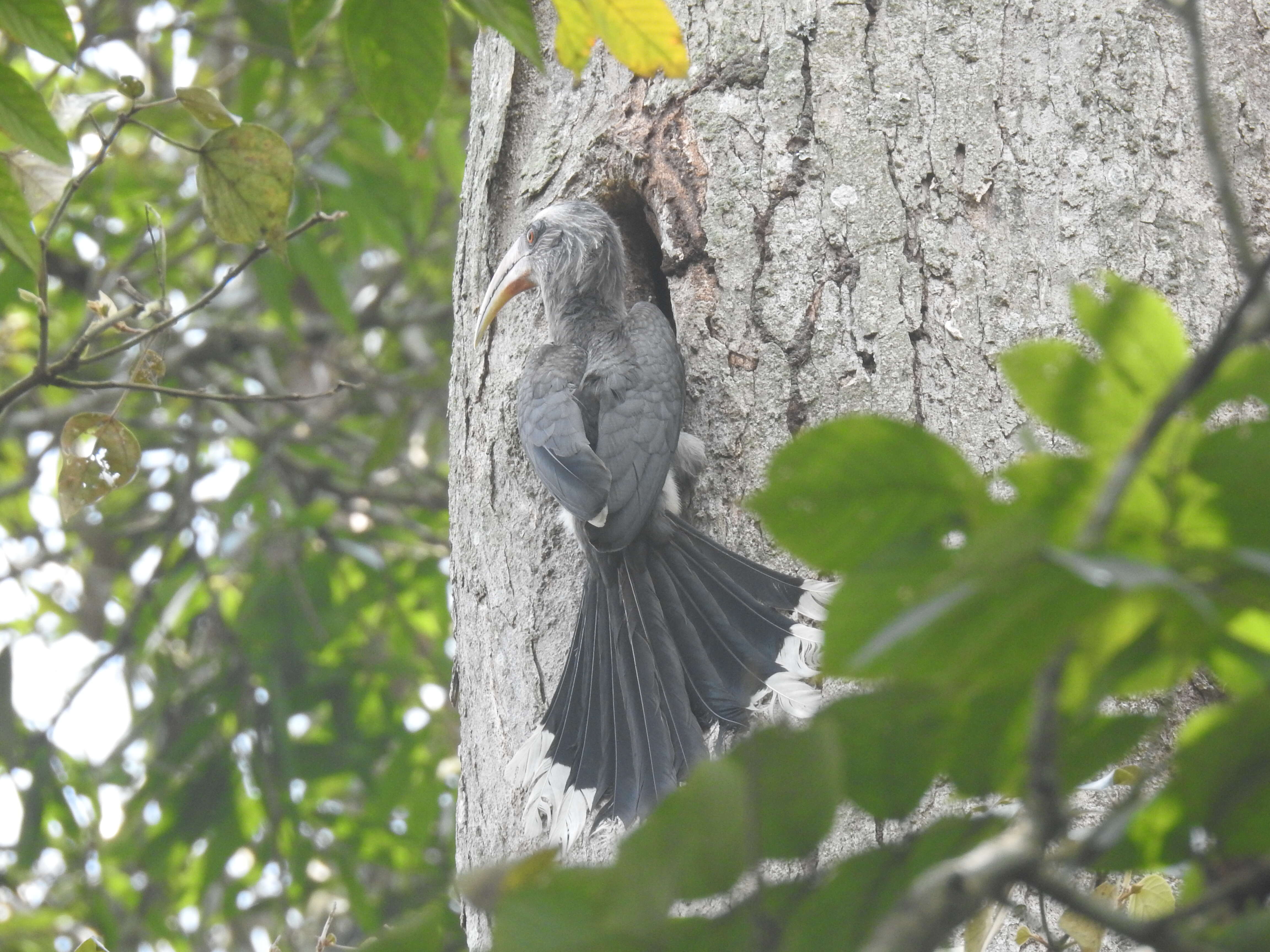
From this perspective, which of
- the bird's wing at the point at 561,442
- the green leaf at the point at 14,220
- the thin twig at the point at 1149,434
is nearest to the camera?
Result: the thin twig at the point at 1149,434

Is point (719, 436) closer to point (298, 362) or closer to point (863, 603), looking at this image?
point (863, 603)

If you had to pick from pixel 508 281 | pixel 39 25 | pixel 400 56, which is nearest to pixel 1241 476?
pixel 400 56

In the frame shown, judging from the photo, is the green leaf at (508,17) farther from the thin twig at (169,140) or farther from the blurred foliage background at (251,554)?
the blurred foliage background at (251,554)

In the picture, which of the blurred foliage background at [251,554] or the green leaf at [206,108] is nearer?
the green leaf at [206,108]

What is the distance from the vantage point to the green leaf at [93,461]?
233 cm

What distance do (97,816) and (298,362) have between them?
2443 mm

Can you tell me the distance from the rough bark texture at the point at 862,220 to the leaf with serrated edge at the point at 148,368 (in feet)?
2.34

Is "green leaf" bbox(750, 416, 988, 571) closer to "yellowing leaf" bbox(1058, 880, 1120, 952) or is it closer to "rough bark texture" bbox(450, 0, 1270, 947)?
"yellowing leaf" bbox(1058, 880, 1120, 952)

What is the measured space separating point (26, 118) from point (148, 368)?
832 millimetres

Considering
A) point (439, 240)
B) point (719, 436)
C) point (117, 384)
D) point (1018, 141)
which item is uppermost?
point (439, 240)

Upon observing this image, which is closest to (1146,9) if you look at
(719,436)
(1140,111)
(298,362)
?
(1140,111)

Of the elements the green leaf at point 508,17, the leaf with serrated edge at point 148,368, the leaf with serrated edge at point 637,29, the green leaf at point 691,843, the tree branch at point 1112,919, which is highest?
the leaf with serrated edge at point 148,368

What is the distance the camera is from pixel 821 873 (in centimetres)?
73

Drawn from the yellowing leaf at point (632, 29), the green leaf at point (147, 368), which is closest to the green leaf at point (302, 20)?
the green leaf at point (147, 368)
